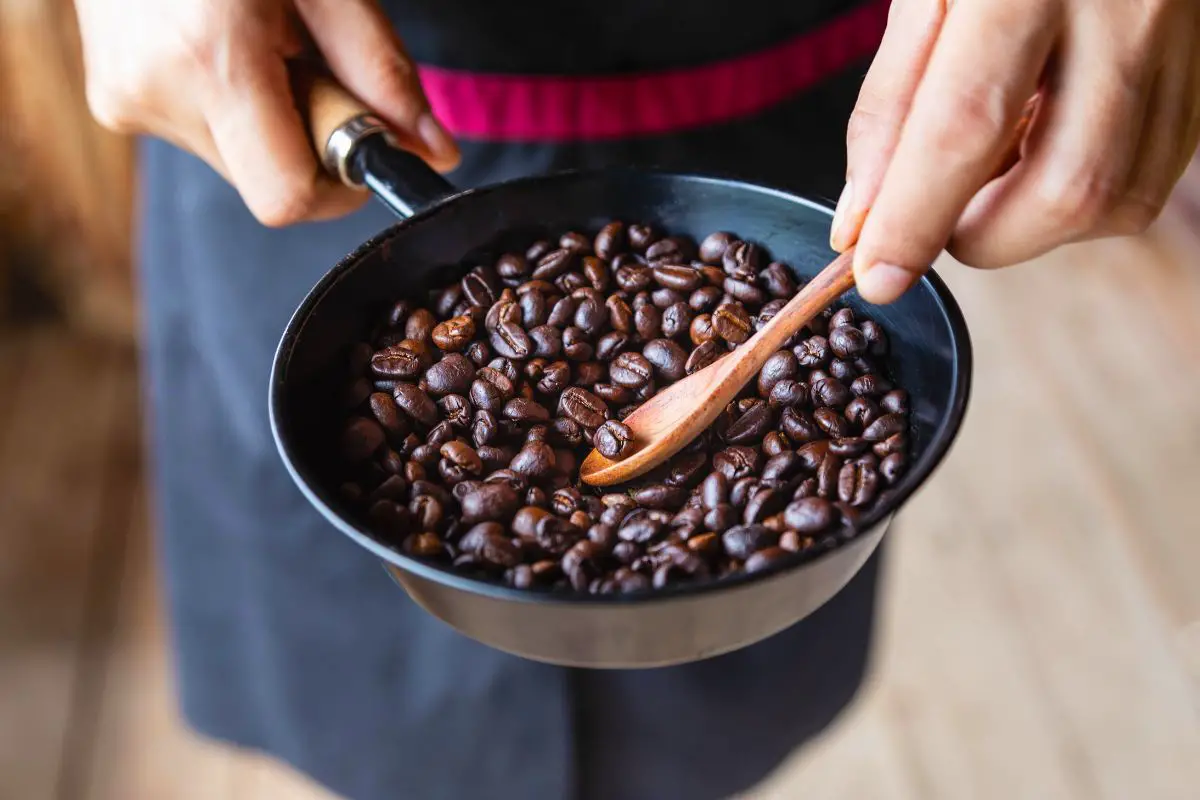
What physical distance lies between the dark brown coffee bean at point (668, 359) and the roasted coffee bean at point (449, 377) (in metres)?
0.14

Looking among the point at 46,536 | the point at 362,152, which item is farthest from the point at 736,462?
the point at 46,536

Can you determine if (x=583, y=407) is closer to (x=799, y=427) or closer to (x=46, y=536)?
(x=799, y=427)

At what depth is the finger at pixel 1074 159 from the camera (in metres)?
0.70

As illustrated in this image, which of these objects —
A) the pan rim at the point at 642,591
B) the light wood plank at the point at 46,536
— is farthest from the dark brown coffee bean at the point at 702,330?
the light wood plank at the point at 46,536

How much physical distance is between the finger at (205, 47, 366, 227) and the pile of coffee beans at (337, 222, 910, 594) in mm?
136

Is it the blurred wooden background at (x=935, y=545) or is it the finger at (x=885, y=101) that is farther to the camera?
the blurred wooden background at (x=935, y=545)

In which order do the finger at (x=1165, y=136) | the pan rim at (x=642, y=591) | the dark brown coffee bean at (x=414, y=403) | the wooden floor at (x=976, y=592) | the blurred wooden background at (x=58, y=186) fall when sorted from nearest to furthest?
the pan rim at (x=642, y=591) → the finger at (x=1165, y=136) → the dark brown coffee bean at (x=414, y=403) → the wooden floor at (x=976, y=592) → the blurred wooden background at (x=58, y=186)

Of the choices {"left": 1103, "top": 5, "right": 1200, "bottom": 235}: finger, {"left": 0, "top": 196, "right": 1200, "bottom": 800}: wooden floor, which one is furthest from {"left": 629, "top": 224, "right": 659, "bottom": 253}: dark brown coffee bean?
{"left": 0, "top": 196, "right": 1200, "bottom": 800}: wooden floor

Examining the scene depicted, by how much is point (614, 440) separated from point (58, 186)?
1.78 metres

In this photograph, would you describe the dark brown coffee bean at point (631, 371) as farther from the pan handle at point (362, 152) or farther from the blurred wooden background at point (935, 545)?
the blurred wooden background at point (935, 545)

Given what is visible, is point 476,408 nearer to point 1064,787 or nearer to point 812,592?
point 812,592

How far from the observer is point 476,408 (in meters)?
0.85

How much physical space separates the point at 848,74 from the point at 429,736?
2.91 feet

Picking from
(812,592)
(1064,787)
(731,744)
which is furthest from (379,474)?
(1064,787)
